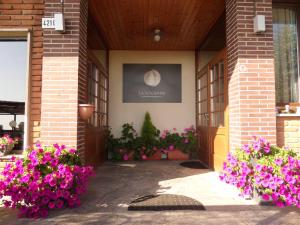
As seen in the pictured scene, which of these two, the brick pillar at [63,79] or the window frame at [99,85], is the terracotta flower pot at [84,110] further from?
the window frame at [99,85]

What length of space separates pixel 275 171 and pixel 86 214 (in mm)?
2177

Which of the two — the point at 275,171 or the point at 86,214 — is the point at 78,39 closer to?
the point at 86,214

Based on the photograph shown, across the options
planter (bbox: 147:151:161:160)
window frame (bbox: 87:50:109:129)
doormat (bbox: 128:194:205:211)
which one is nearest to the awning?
window frame (bbox: 87:50:109:129)

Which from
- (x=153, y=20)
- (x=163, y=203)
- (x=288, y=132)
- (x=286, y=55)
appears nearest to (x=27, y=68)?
(x=153, y=20)

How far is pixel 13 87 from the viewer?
12.5ft

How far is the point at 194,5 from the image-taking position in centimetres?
419

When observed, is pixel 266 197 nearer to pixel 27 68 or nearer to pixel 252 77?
pixel 252 77

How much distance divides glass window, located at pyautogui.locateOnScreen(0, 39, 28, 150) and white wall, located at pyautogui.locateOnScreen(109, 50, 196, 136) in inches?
117

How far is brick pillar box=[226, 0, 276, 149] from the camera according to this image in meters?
3.43

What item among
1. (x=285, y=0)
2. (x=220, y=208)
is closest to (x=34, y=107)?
(x=220, y=208)

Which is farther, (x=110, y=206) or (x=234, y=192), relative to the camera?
(x=234, y=192)

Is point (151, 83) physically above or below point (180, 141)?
above

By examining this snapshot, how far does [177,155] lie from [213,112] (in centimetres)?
181

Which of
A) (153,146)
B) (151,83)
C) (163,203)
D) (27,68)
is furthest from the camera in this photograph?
(151,83)
